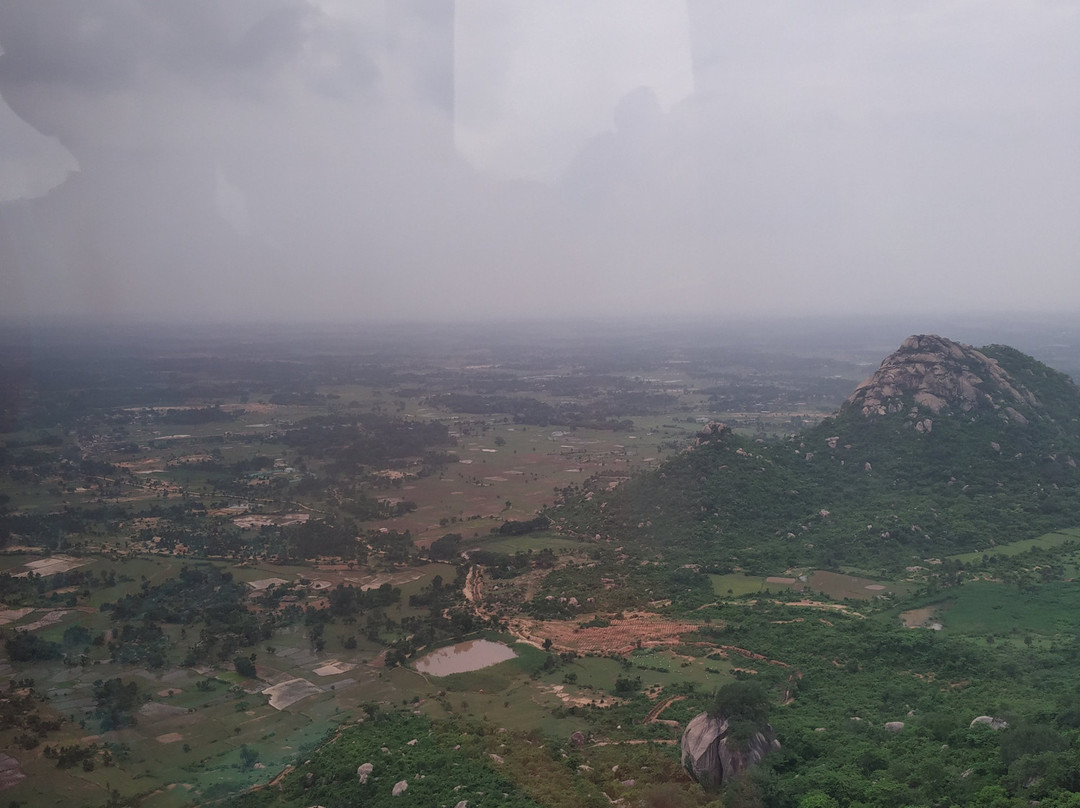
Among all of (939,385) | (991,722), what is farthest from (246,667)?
(939,385)

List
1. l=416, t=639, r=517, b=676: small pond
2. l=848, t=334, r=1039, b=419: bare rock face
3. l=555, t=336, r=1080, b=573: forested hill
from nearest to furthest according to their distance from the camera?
l=416, t=639, r=517, b=676: small pond < l=555, t=336, r=1080, b=573: forested hill < l=848, t=334, r=1039, b=419: bare rock face

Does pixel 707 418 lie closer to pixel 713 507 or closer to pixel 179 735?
pixel 713 507

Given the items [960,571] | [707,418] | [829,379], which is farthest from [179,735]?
[829,379]

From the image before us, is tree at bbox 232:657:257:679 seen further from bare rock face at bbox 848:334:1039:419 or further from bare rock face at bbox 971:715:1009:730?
bare rock face at bbox 848:334:1039:419

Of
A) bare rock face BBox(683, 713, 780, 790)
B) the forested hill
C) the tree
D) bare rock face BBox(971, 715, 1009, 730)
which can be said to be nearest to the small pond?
the tree

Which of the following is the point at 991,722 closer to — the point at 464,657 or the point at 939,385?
the point at 464,657
